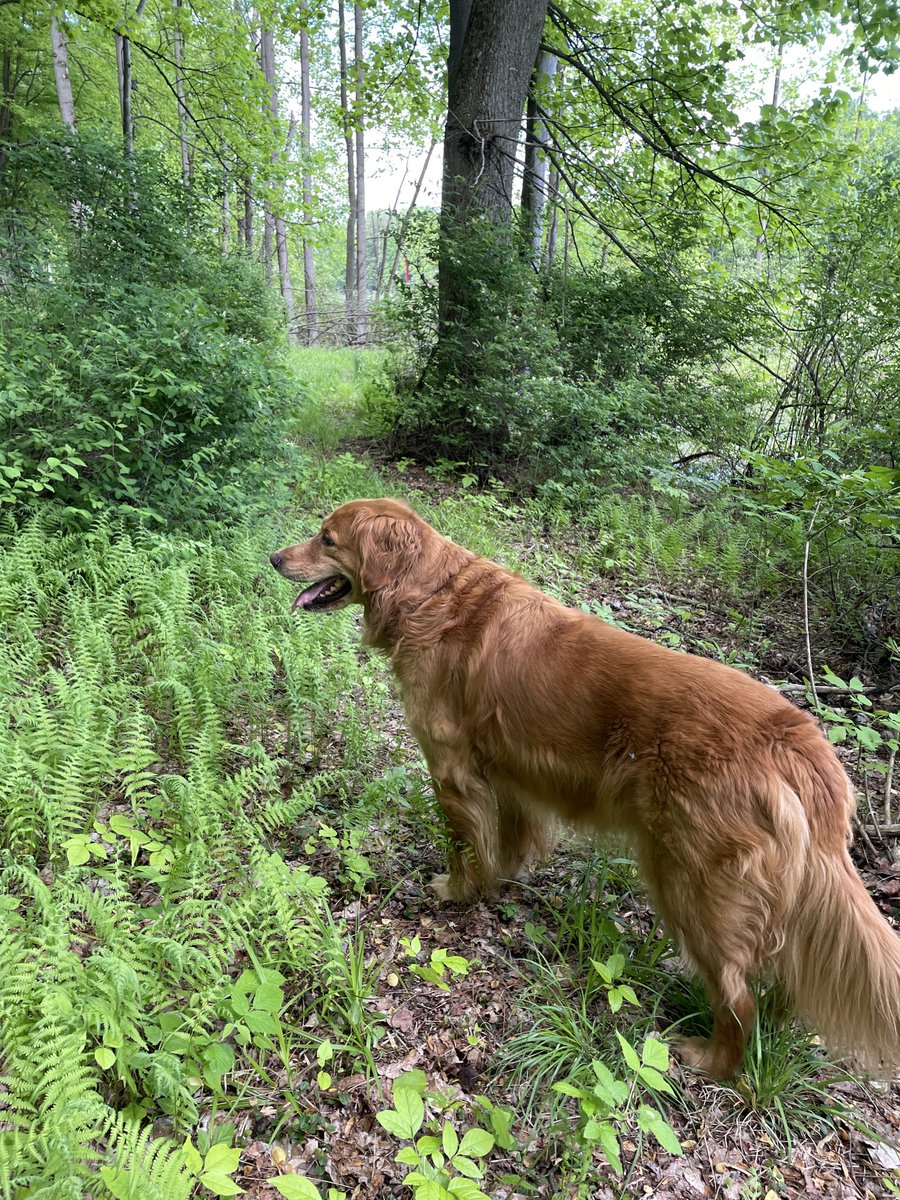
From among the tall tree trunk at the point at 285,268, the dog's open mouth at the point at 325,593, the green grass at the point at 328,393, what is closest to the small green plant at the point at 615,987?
the dog's open mouth at the point at 325,593

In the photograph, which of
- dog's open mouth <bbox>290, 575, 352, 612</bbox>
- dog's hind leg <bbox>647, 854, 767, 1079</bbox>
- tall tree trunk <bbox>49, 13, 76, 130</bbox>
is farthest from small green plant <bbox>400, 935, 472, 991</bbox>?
tall tree trunk <bbox>49, 13, 76, 130</bbox>

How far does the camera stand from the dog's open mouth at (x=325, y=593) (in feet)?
11.1

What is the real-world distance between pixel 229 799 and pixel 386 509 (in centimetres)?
153

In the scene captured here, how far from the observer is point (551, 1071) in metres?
2.13

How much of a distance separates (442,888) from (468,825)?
1.21 feet

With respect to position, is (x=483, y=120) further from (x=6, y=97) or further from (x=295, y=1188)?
(x=6, y=97)

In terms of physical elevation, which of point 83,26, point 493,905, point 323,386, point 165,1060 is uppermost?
point 83,26

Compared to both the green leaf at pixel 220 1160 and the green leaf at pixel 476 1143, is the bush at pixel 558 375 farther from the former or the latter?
the green leaf at pixel 220 1160

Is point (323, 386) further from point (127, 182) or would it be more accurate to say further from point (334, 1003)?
point (334, 1003)

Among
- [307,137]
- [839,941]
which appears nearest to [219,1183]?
[839,941]

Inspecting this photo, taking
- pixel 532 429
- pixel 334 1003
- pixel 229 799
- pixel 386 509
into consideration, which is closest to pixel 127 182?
pixel 532 429

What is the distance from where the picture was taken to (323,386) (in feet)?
40.2

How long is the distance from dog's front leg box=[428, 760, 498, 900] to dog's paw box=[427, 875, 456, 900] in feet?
0.06

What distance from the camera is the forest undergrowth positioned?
177 centimetres
